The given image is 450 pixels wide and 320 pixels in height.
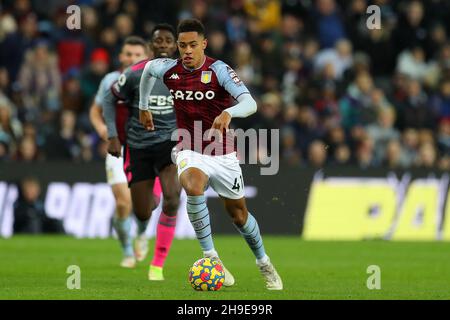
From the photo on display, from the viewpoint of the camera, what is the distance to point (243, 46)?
2166 cm

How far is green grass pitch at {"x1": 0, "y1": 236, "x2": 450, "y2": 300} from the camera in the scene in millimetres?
10273

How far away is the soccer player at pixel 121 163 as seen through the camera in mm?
13609


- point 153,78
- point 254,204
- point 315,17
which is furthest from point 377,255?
point 315,17

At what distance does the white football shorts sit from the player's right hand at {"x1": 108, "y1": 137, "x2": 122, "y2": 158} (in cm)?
217

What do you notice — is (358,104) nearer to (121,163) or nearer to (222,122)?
(121,163)

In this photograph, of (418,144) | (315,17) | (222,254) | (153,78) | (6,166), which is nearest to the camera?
(153,78)

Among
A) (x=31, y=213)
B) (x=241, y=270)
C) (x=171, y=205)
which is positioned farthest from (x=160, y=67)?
(x=31, y=213)

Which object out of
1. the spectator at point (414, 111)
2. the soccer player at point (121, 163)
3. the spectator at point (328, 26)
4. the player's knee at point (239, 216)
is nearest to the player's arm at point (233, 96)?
the player's knee at point (239, 216)

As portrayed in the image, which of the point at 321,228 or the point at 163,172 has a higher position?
the point at 163,172

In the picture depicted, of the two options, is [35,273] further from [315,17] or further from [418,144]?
[315,17]

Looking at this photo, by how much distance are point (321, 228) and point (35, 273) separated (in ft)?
24.9

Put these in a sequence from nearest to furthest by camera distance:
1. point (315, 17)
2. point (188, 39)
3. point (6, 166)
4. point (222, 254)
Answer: point (188, 39) < point (222, 254) < point (6, 166) < point (315, 17)

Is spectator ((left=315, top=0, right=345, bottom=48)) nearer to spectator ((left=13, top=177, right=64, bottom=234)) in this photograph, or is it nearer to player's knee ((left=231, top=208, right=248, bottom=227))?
spectator ((left=13, top=177, right=64, bottom=234))

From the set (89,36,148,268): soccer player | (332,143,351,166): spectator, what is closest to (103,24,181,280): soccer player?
(89,36,148,268): soccer player
